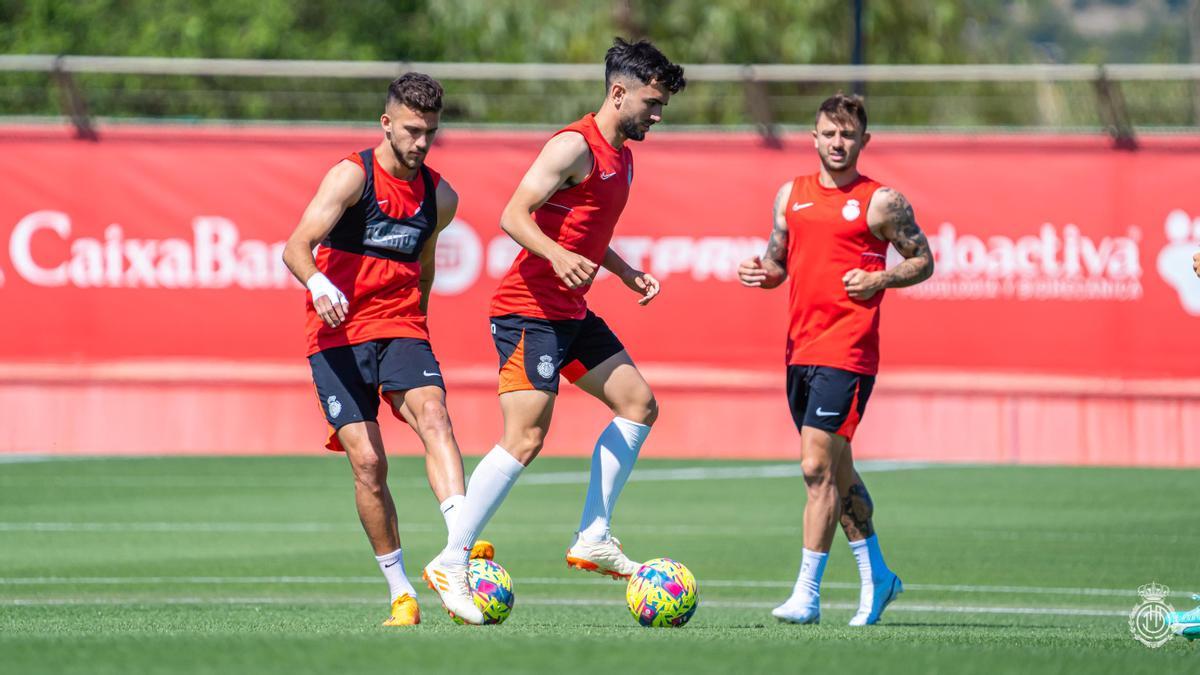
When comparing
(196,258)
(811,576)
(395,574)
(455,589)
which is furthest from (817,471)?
(196,258)

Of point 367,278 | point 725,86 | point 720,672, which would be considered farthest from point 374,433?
point 725,86

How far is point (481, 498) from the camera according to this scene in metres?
8.62

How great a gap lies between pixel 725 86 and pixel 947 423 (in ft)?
51.2

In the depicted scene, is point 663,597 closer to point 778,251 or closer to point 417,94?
point 778,251

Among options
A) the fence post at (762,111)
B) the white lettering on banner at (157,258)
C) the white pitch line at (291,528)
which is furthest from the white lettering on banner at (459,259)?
the white pitch line at (291,528)

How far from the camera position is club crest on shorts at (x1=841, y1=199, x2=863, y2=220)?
942 centimetres

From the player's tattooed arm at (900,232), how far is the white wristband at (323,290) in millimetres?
2746

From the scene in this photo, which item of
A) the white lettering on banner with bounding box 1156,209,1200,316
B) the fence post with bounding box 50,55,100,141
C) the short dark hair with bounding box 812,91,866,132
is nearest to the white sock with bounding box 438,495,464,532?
the short dark hair with bounding box 812,91,866,132

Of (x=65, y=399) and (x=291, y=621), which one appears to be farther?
(x=65, y=399)

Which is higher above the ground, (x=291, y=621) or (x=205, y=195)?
(x=205, y=195)

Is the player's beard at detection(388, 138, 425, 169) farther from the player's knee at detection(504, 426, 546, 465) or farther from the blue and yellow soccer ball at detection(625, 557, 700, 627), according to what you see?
the blue and yellow soccer ball at detection(625, 557, 700, 627)

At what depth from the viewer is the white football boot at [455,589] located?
8.16m

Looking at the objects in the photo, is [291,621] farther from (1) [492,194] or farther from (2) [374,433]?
(1) [492,194]

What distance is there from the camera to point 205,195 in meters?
19.7
